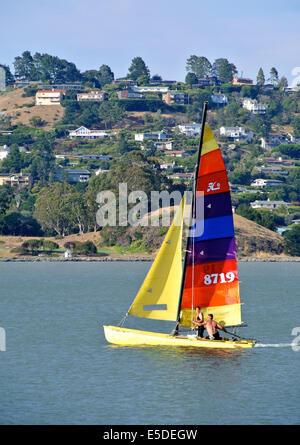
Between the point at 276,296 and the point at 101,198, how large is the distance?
7253cm

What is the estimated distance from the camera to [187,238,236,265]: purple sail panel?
42.6m

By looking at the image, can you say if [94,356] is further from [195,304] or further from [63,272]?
[63,272]

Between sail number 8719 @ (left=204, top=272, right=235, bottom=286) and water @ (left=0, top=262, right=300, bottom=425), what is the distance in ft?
11.1

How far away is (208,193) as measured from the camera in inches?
1650

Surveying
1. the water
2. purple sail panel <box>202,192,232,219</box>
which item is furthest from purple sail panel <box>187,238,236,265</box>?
the water

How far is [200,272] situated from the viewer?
42.8 m

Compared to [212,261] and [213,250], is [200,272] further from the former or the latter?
[213,250]

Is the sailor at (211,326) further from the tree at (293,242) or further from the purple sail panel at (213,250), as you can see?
the tree at (293,242)

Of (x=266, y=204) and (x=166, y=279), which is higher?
(x=166, y=279)

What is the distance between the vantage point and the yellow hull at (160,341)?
4162 centimetres

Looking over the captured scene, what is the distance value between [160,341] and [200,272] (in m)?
3.77

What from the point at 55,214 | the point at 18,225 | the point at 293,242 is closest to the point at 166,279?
the point at 18,225

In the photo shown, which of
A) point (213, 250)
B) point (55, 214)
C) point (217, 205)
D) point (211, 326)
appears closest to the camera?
→ point (211, 326)
